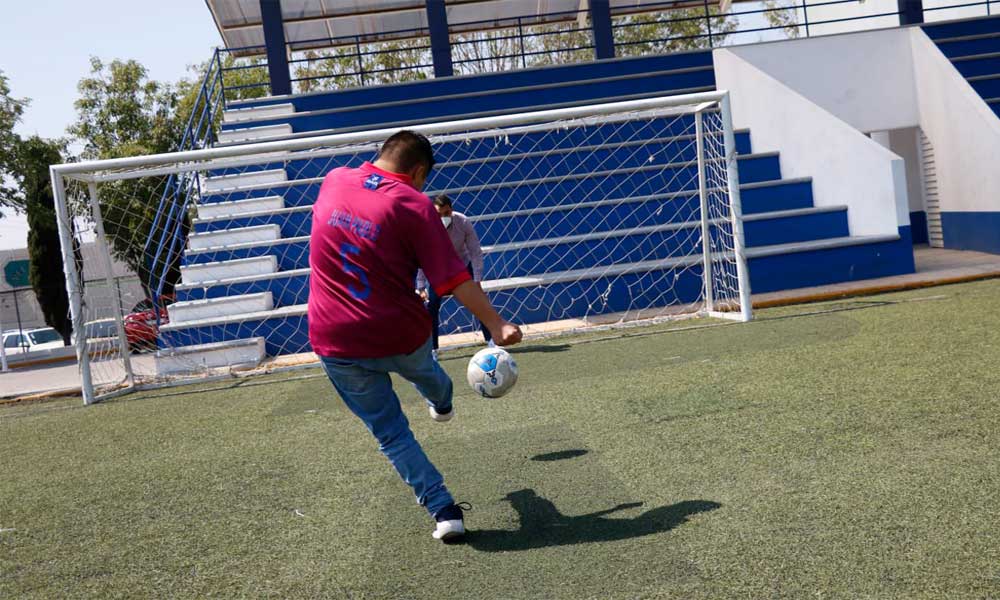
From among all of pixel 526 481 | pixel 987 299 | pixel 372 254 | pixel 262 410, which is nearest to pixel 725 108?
pixel 987 299

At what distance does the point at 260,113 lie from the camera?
1514 cm

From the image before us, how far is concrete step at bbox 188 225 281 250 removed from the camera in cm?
1183

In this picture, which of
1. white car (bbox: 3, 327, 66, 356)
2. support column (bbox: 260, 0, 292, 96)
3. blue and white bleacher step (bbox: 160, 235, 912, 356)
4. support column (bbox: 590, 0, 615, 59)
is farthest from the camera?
white car (bbox: 3, 327, 66, 356)

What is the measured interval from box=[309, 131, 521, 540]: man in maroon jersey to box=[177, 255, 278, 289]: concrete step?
8.30 m

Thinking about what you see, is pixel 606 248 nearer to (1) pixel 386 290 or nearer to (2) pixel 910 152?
(2) pixel 910 152

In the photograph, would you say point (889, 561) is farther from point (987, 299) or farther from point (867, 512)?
point (987, 299)

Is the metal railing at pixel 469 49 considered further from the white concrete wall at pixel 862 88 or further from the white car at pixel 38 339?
the white car at pixel 38 339

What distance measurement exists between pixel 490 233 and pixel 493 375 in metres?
8.09

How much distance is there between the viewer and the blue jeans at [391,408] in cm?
344

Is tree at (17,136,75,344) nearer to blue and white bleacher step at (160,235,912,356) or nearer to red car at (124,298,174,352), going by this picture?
red car at (124,298,174,352)

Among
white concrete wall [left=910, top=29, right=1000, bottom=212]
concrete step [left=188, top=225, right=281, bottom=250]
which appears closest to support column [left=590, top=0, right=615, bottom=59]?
white concrete wall [left=910, top=29, right=1000, bottom=212]

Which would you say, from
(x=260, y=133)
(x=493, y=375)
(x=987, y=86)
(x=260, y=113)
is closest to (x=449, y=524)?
(x=493, y=375)

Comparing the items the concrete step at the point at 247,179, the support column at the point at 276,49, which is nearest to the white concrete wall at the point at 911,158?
the concrete step at the point at 247,179

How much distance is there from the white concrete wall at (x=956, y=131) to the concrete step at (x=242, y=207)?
31.5ft
